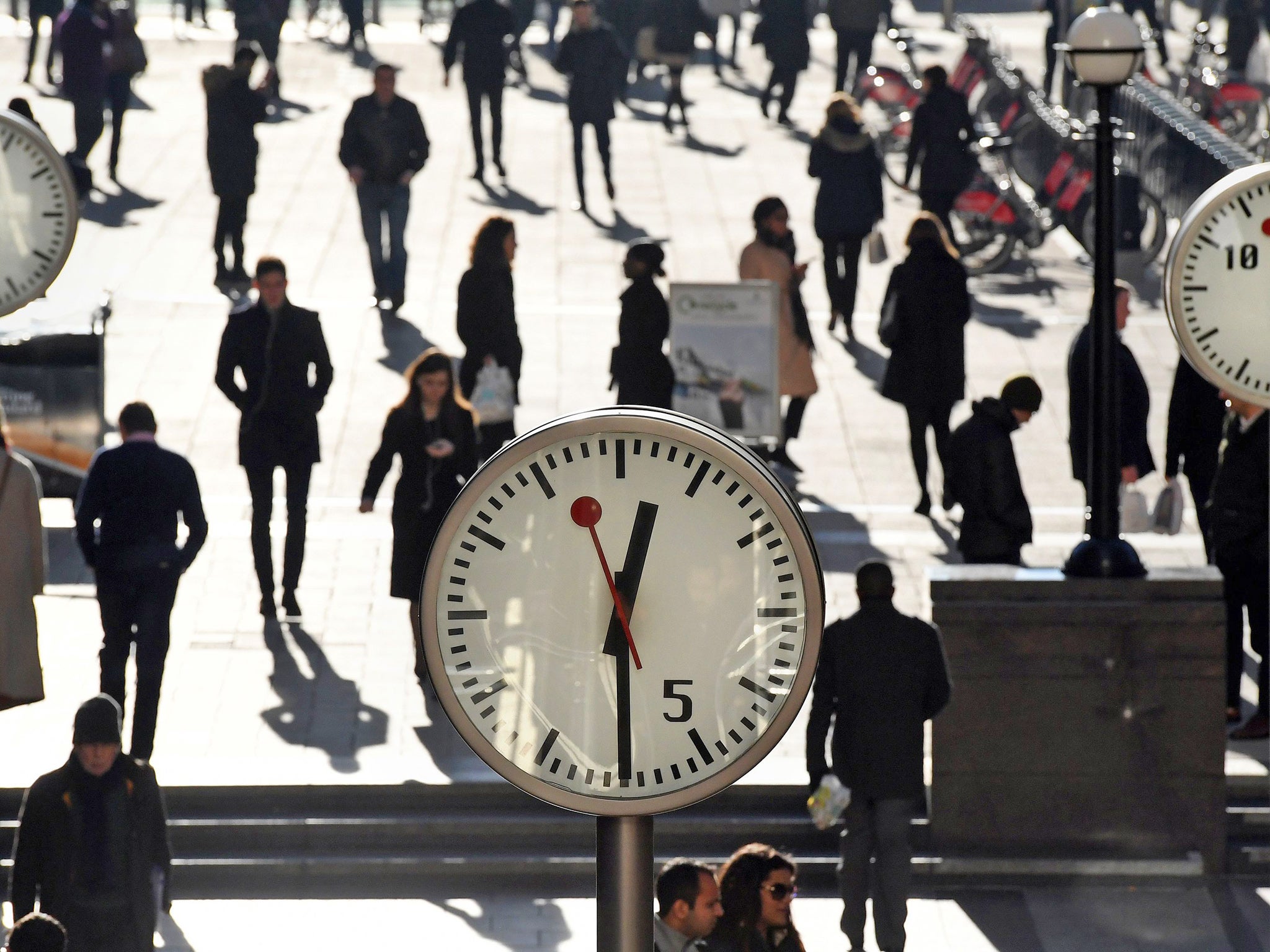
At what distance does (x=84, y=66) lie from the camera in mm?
20719

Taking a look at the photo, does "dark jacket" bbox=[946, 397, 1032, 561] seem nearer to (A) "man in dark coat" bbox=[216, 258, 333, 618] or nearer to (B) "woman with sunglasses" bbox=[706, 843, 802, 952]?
(A) "man in dark coat" bbox=[216, 258, 333, 618]

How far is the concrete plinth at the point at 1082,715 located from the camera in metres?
9.66

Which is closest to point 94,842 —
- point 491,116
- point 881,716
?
point 881,716

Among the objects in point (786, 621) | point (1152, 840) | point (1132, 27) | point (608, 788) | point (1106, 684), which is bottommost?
point (1152, 840)

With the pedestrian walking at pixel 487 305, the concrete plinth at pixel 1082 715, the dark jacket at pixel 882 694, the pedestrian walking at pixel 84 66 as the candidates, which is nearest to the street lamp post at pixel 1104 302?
the concrete plinth at pixel 1082 715

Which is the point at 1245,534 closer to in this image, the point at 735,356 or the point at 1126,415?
the point at 1126,415

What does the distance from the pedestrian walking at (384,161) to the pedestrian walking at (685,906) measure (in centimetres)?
1116

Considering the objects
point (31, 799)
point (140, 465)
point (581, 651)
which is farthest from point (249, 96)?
point (581, 651)

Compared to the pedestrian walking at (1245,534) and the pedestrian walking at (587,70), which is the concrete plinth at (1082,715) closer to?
the pedestrian walking at (1245,534)

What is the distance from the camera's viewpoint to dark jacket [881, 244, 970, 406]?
13.5 metres

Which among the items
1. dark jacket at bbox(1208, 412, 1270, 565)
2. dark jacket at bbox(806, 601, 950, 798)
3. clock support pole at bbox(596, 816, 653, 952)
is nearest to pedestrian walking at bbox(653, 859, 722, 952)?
dark jacket at bbox(806, 601, 950, 798)

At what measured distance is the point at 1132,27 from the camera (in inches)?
364

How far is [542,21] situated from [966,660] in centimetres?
2465

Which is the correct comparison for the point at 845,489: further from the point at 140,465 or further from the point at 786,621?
the point at 786,621
